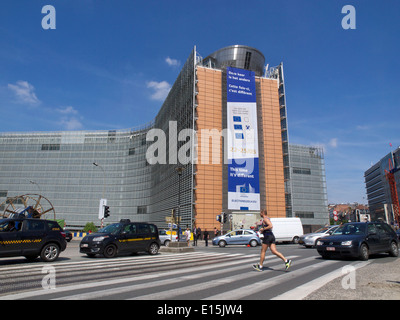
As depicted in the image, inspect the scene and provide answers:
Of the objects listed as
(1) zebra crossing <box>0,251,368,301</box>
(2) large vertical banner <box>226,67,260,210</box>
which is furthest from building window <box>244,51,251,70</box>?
(1) zebra crossing <box>0,251,368,301</box>

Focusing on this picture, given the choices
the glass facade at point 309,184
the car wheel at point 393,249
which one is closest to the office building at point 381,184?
the glass facade at point 309,184

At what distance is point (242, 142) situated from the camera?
141 feet

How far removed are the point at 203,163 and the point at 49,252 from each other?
3123cm

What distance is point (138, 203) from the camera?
76.3m

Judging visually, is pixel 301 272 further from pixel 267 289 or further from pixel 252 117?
pixel 252 117

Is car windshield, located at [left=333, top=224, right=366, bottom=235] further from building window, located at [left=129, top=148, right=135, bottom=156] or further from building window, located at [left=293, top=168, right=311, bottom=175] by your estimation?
building window, located at [left=129, top=148, right=135, bottom=156]

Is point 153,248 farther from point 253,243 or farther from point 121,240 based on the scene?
point 253,243

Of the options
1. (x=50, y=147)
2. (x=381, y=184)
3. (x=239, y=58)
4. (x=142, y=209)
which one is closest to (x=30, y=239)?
(x=239, y=58)

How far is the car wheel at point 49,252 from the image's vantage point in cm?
1056

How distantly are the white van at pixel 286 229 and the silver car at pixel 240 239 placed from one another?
11.8 ft

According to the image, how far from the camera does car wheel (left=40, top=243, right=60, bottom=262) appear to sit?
10.6m

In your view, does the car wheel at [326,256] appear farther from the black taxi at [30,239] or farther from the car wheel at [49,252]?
the car wheel at [49,252]
